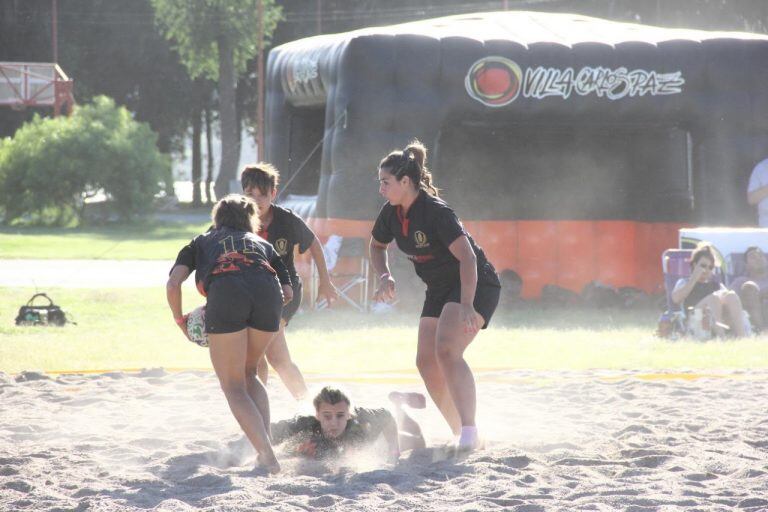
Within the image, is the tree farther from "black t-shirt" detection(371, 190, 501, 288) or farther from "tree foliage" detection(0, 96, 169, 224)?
"black t-shirt" detection(371, 190, 501, 288)

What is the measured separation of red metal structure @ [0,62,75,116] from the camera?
34.2 metres

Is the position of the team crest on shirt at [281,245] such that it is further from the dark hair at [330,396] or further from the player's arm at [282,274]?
the dark hair at [330,396]

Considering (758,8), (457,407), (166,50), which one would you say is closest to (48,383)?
(457,407)

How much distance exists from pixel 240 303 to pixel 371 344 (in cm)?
557

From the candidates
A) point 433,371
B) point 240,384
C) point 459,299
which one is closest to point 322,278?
point 433,371

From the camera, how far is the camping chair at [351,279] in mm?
13580

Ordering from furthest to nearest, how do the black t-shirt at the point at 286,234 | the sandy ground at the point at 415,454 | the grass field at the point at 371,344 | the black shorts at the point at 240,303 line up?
the grass field at the point at 371,344 → the black t-shirt at the point at 286,234 → the black shorts at the point at 240,303 → the sandy ground at the point at 415,454

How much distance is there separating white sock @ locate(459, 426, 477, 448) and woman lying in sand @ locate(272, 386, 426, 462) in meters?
0.34

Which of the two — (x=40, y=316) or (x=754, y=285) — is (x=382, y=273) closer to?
(x=754, y=285)

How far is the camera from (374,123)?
43.3 feet

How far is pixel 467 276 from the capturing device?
576 centimetres

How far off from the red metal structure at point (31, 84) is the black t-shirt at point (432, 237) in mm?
29995

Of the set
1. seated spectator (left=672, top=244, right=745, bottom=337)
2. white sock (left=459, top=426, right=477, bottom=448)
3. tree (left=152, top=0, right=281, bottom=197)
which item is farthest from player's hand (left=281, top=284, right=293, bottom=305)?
tree (left=152, top=0, right=281, bottom=197)

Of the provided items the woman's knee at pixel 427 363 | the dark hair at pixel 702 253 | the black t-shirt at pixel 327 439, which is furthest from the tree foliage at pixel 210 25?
the black t-shirt at pixel 327 439
